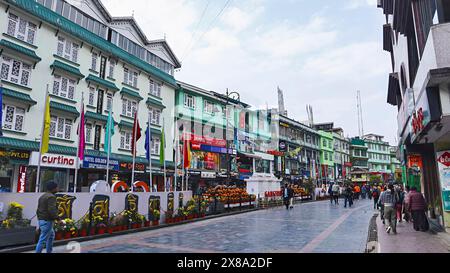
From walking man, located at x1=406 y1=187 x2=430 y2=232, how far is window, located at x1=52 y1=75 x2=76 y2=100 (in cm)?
2156

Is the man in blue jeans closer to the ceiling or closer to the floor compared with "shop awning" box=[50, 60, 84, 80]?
closer to the floor

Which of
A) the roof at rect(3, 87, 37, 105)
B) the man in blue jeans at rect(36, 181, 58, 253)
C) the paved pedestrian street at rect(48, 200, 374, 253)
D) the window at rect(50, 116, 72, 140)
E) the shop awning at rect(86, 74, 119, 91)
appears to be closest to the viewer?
the man in blue jeans at rect(36, 181, 58, 253)

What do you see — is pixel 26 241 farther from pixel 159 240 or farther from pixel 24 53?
pixel 24 53

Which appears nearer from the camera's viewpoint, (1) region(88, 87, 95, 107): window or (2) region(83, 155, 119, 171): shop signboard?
(2) region(83, 155, 119, 171): shop signboard

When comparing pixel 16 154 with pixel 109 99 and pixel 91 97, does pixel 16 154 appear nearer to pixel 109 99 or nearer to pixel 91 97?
pixel 91 97

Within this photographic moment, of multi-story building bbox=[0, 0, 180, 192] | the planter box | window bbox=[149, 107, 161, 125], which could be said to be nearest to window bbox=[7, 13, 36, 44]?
multi-story building bbox=[0, 0, 180, 192]

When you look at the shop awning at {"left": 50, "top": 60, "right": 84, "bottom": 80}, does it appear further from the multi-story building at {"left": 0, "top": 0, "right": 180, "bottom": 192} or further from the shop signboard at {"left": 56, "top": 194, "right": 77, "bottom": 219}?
the shop signboard at {"left": 56, "top": 194, "right": 77, "bottom": 219}

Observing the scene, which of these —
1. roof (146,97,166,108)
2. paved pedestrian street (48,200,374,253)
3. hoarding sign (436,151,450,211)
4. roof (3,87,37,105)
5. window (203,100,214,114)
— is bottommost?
paved pedestrian street (48,200,374,253)

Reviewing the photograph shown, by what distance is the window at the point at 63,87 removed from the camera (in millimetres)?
21609

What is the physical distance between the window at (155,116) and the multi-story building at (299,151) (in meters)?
24.1

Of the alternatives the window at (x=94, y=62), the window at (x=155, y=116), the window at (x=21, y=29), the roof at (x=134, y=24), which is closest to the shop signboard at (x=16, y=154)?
the window at (x=21, y=29)

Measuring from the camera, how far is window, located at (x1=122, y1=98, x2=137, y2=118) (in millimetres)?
27297

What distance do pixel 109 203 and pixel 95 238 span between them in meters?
1.76

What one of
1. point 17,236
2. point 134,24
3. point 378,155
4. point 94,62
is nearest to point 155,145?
point 94,62
